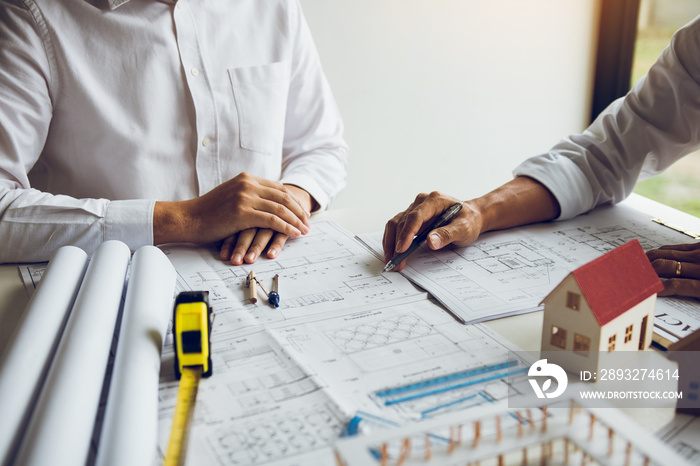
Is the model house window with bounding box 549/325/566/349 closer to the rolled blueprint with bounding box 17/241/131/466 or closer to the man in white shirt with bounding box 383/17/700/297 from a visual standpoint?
the man in white shirt with bounding box 383/17/700/297

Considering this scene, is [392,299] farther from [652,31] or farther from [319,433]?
[652,31]

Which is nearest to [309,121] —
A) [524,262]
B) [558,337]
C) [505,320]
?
[524,262]

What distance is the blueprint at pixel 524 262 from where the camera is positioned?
1.01 metres

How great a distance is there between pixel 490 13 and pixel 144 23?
1.70 m

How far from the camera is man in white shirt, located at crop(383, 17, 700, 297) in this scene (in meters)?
1.32

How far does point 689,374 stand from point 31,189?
1224 mm

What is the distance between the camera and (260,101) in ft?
5.35

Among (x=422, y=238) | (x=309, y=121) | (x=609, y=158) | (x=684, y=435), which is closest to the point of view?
(x=684, y=435)

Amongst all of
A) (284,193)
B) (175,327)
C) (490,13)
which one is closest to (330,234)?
(284,193)

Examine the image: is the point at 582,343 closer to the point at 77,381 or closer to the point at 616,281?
the point at 616,281

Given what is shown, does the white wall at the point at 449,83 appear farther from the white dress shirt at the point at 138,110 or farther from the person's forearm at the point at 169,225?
the person's forearm at the point at 169,225

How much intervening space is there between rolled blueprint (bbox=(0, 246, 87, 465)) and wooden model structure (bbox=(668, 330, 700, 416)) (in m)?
0.75

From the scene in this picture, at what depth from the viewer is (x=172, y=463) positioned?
66 cm

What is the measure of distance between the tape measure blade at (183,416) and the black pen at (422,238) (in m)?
0.45
